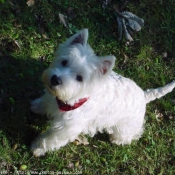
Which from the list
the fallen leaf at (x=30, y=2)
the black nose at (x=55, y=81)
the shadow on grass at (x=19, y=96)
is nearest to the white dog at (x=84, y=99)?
the black nose at (x=55, y=81)

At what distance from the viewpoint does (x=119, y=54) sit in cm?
743

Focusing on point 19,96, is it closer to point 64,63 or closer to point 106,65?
point 64,63

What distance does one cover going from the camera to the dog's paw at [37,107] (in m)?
5.90

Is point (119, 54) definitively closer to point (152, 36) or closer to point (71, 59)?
point (152, 36)

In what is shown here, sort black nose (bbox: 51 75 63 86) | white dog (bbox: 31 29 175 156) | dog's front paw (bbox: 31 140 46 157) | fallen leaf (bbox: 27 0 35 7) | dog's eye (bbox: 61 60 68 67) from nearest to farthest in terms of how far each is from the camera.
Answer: black nose (bbox: 51 75 63 86), white dog (bbox: 31 29 175 156), dog's eye (bbox: 61 60 68 67), dog's front paw (bbox: 31 140 46 157), fallen leaf (bbox: 27 0 35 7)

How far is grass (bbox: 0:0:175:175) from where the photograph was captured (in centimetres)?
585

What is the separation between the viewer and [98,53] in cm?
722

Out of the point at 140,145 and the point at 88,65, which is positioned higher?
the point at 88,65

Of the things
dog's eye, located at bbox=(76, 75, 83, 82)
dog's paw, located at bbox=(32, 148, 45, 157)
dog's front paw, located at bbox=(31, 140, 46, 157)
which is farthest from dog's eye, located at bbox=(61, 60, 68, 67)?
dog's paw, located at bbox=(32, 148, 45, 157)

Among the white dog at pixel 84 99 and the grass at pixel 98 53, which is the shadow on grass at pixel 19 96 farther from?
the white dog at pixel 84 99

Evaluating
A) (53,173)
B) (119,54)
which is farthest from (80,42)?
(119,54)

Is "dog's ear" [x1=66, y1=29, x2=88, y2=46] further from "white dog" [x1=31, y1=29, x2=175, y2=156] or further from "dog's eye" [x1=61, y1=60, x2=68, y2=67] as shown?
"dog's eye" [x1=61, y1=60, x2=68, y2=67]

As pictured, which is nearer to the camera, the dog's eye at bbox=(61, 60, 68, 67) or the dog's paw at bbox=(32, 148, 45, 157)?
the dog's eye at bbox=(61, 60, 68, 67)

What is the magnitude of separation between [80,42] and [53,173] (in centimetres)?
228
